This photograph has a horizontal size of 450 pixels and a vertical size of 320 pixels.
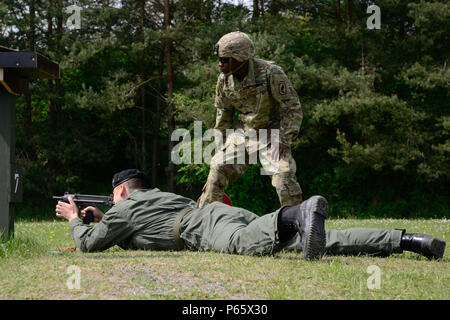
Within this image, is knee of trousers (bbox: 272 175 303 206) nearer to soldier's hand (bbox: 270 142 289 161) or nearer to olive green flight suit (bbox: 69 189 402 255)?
soldier's hand (bbox: 270 142 289 161)

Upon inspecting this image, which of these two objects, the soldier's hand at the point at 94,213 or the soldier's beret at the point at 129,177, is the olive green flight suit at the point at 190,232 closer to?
the soldier's beret at the point at 129,177

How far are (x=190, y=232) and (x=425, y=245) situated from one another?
2.17 m

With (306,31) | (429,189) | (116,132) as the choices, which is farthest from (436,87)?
(116,132)

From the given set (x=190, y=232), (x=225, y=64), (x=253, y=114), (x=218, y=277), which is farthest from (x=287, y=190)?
(x=218, y=277)

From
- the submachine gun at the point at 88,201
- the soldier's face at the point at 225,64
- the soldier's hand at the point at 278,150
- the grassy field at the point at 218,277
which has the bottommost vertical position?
the grassy field at the point at 218,277

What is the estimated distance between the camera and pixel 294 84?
19984 mm

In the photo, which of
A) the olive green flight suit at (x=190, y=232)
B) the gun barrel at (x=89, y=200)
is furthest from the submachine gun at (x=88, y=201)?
the olive green flight suit at (x=190, y=232)

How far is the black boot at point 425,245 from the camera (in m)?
4.57

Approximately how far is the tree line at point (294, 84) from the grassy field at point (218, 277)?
1581 centimetres

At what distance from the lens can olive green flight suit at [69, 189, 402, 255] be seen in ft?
15.7

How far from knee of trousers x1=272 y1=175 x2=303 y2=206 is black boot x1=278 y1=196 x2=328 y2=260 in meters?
1.62

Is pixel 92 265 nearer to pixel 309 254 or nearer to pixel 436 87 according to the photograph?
pixel 309 254

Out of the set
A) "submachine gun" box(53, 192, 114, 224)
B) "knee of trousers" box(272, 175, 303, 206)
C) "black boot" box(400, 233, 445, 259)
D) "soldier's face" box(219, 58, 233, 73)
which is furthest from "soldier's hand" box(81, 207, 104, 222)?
"black boot" box(400, 233, 445, 259)

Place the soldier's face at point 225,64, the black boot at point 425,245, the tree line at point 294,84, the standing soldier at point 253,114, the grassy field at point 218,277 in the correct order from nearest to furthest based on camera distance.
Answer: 1. the grassy field at point 218,277
2. the black boot at point 425,245
3. the standing soldier at point 253,114
4. the soldier's face at point 225,64
5. the tree line at point 294,84
